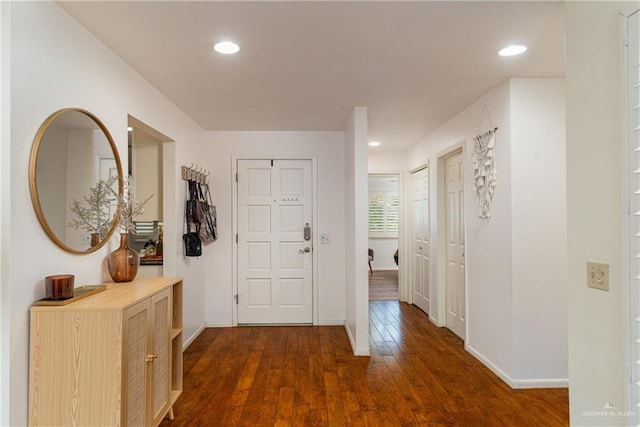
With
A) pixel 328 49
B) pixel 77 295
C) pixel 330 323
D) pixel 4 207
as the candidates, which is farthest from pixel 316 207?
pixel 4 207

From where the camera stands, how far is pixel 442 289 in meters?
4.35

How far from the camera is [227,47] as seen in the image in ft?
7.21

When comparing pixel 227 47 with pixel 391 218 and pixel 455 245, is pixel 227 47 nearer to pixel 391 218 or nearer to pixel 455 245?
pixel 455 245

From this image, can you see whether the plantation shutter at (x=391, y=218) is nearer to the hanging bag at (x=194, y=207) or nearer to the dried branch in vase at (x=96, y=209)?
the hanging bag at (x=194, y=207)

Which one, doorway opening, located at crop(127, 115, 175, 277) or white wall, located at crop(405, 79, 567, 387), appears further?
doorway opening, located at crop(127, 115, 175, 277)

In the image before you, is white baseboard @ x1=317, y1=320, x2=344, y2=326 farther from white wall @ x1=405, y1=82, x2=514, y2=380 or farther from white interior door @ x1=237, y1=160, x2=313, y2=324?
white wall @ x1=405, y1=82, x2=514, y2=380

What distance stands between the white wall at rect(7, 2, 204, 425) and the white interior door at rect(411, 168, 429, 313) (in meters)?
3.76

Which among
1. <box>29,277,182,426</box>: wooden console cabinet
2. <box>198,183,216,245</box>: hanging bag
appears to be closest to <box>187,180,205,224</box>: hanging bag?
<box>198,183,216,245</box>: hanging bag

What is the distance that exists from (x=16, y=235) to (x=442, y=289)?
4.07 m

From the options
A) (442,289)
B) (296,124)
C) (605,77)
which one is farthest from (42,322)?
(442,289)

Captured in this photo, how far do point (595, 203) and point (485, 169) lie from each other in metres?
1.56

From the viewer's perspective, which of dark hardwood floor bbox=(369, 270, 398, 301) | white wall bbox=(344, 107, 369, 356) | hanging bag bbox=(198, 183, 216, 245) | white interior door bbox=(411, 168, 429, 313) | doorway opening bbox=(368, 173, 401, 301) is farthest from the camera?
doorway opening bbox=(368, 173, 401, 301)

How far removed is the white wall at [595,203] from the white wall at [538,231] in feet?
3.42

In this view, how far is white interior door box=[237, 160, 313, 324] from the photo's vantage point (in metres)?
4.41
